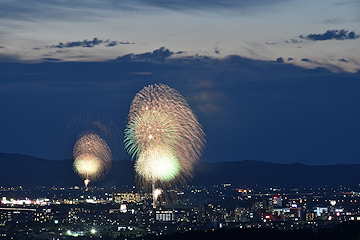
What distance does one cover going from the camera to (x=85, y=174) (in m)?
154

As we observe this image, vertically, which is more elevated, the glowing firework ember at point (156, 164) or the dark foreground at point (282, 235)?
the glowing firework ember at point (156, 164)

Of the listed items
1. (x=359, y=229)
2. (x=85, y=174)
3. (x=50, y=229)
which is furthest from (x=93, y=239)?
(x=359, y=229)

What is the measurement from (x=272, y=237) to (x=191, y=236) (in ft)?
49.1

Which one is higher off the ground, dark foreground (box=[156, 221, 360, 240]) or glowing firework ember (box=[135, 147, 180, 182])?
glowing firework ember (box=[135, 147, 180, 182])

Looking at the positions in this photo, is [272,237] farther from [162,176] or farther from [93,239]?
[93,239]

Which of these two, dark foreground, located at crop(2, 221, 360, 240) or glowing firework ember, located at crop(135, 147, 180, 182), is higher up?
glowing firework ember, located at crop(135, 147, 180, 182)

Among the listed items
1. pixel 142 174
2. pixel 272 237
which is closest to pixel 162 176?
pixel 142 174

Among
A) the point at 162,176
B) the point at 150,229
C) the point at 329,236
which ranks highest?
the point at 150,229

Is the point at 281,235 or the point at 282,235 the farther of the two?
the point at 281,235

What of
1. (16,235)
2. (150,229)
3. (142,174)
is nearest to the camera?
(142,174)

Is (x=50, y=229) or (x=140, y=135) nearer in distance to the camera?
(x=140, y=135)

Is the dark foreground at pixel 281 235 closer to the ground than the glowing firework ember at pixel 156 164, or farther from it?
closer to the ground

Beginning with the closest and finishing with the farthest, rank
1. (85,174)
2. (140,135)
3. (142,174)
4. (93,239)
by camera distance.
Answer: (140,135) → (142,174) → (85,174) → (93,239)

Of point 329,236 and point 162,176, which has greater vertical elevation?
point 162,176
